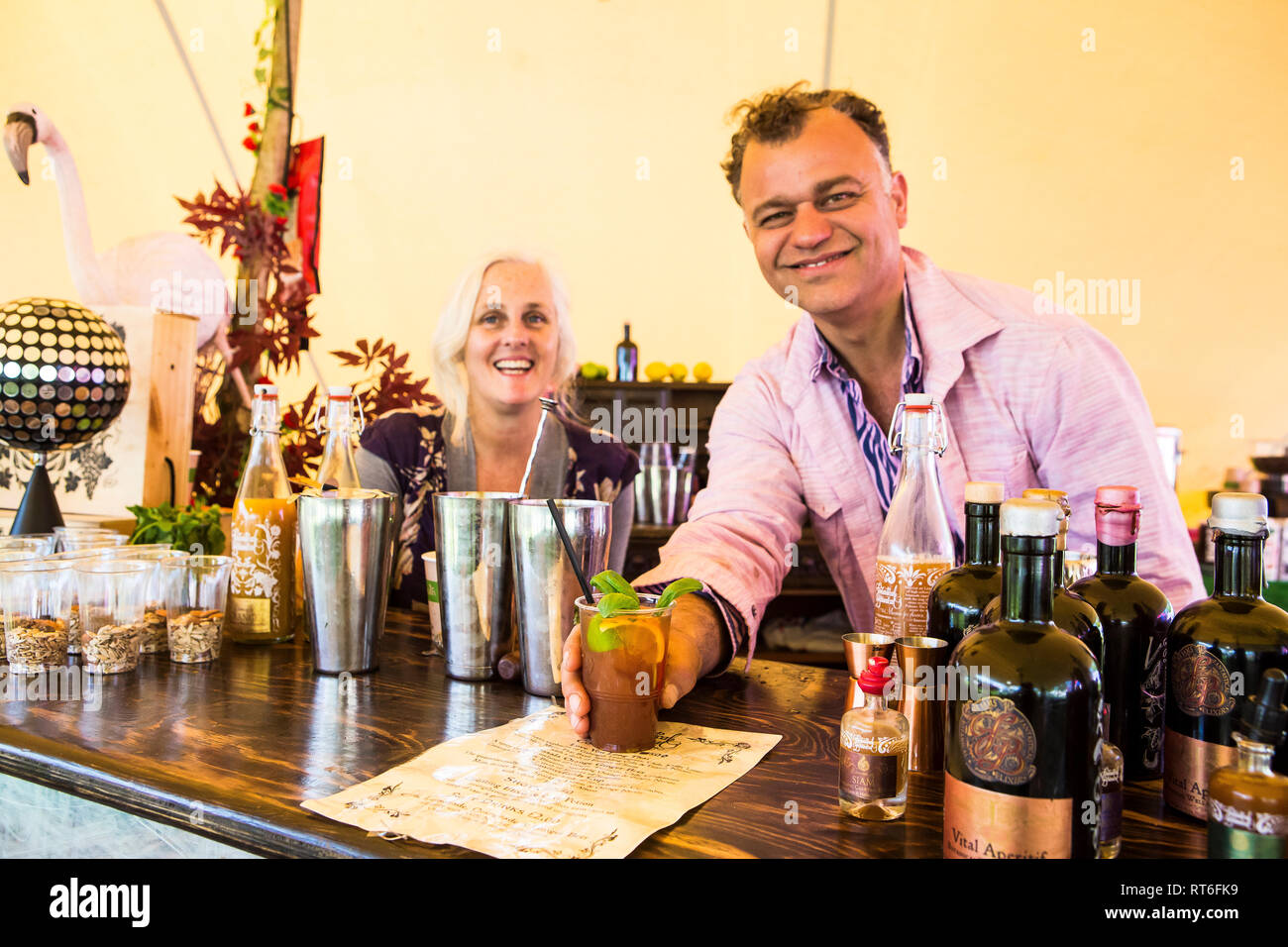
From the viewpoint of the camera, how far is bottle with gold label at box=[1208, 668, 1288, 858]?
0.59m

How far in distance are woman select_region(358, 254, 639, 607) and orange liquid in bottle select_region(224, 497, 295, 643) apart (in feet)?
2.75

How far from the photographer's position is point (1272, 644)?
0.70 meters

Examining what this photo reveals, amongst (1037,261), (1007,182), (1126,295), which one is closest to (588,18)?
(1007,182)

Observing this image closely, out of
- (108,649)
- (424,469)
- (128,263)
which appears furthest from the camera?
(128,263)

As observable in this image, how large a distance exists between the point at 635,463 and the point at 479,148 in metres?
2.52

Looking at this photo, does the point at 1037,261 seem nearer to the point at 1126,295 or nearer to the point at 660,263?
the point at 1126,295

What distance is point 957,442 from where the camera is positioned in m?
1.68

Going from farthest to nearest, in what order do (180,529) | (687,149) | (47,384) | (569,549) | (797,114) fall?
(687,149) → (797,114) → (47,384) → (180,529) → (569,549)

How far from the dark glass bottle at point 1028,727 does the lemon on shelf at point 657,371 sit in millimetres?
3259

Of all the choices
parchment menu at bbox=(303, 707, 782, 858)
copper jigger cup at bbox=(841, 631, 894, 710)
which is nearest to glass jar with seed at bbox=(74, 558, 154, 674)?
parchment menu at bbox=(303, 707, 782, 858)

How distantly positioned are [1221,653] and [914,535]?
12.6 inches

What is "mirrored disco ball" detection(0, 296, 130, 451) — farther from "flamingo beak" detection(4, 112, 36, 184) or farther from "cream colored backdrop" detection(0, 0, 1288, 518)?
"cream colored backdrop" detection(0, 0, 1288, 518)

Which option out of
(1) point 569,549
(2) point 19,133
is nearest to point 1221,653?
(1) point 569,549

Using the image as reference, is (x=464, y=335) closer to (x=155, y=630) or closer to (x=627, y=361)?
(x=155, y=630)
